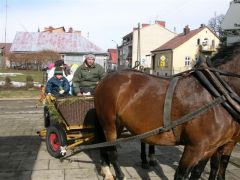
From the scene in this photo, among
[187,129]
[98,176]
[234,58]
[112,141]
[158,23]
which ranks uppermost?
[158,23]

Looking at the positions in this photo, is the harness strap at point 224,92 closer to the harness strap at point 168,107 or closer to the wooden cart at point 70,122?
the harness strap at point 168,107

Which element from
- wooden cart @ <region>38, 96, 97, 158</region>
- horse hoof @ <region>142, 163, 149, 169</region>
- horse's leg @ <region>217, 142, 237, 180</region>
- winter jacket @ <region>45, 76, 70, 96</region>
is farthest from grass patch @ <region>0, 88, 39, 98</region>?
horse's leg @ <region>217, 142, 237, 180</region>

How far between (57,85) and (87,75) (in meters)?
1.05

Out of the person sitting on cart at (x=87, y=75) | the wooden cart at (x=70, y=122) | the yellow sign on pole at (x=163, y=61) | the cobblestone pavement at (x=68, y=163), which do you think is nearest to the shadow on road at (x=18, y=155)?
the cobblestone pavement at (x=68, y=163)

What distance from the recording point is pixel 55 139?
22.2ft

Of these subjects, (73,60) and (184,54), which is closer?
(73,60)

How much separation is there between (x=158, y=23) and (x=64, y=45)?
28574mm

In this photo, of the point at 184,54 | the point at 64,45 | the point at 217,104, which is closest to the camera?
the point at 217,104

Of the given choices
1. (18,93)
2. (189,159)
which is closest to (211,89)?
(189,159)

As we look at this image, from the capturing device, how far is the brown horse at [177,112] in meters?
4.05

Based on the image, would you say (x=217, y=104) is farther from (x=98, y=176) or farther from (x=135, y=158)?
(x=135, y=158)

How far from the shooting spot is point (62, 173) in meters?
5.84

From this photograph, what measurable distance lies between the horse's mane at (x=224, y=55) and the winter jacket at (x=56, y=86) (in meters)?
3.94

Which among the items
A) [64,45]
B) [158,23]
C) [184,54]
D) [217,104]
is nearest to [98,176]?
[217,104]
